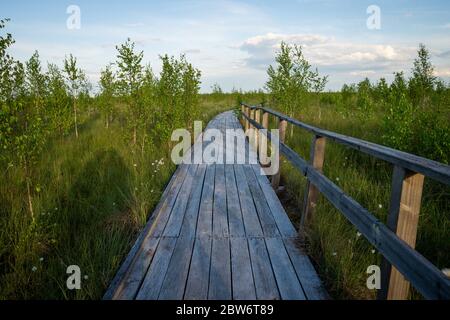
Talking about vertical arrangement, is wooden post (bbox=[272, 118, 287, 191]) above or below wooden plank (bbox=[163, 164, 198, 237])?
above

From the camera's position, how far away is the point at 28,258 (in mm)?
3391

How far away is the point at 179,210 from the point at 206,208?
15.9 inches

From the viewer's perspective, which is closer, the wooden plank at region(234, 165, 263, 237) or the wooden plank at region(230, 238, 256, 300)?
the wooden plank at region(230, 238, 256, 300)

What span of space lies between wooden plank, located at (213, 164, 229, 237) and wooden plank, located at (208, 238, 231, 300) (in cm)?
25

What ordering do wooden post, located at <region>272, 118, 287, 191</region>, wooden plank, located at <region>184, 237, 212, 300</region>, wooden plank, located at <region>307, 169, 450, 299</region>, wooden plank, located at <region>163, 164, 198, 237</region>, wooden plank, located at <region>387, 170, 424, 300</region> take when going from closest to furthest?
1. wooden plank, located at <region>307, 169, 450, 299</region>
2. wooden plank, located at <region>387, 170, 424, 300</region>
3. wooden plank, located at <region>184, 237, 212, 300</region>
4. wooden plank, located at <region>163, 164, 198, 237</region>
5. wooden post, located at <region>272, 118, 287, 191</region>

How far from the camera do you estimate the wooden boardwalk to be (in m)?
2.59

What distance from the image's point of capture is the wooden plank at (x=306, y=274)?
8.35ft

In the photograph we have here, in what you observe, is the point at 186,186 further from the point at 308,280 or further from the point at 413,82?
the point at 413,82

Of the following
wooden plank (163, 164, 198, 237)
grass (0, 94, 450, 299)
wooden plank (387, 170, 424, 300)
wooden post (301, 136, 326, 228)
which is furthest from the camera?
wooden plank (163, 164, 198, 237)

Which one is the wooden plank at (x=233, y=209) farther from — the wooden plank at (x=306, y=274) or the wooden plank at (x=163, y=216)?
the wooden plank at (x=163, y=216)

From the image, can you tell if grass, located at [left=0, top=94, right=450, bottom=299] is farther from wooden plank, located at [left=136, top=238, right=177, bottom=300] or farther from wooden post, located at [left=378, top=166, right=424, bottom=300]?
wooden post, located at [left=378, top=166, right=424, bottom=300]

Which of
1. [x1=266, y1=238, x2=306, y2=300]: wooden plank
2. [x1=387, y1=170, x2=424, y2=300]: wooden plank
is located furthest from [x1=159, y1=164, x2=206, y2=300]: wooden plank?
→ [x1=387, y1=170, x2=424, y2=300]: wooden plank

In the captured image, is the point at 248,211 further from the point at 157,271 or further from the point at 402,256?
the point at 402,256
